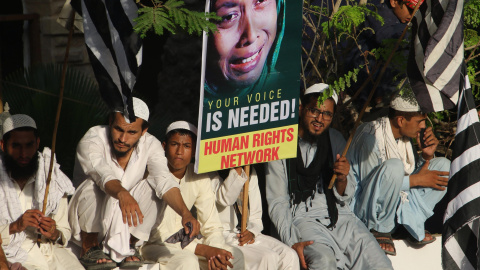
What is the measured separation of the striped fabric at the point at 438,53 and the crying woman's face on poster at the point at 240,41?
128 centimetres

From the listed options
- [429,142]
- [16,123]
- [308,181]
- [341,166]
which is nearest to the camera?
[16,123]

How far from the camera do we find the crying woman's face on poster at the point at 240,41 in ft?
24.5

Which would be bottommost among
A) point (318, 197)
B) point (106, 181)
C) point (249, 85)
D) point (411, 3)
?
point (106, 181)

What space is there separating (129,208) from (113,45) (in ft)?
4.01

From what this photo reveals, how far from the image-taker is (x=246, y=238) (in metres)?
7.91

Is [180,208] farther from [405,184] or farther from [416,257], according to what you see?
[416,257]

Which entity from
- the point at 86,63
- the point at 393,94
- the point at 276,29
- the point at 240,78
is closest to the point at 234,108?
the point at 240,78

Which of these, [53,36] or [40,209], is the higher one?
[53,36]

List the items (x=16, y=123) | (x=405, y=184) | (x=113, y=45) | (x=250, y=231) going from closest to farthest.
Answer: (x=113, y=45) < (x=16, y=123) < (x=250, y=231) < (x=405, y=184)

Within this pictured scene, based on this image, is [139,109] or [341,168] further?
[341,168]

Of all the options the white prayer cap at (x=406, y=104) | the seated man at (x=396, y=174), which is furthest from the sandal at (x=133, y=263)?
the white prayer cap at (x=406, y=104)

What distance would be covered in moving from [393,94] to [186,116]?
2.43 meters

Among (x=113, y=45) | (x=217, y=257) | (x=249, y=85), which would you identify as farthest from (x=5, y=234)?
(x=249, y=85)

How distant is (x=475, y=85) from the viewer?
32.2 ft
